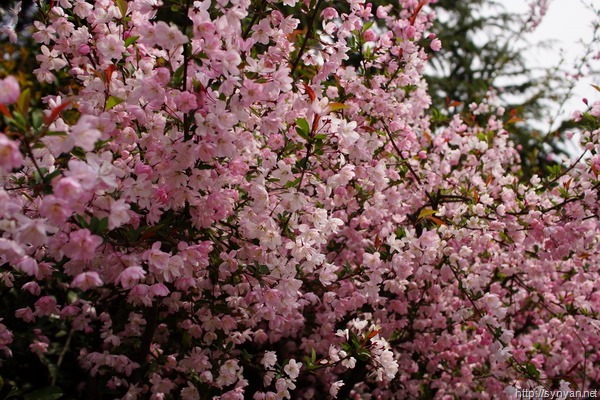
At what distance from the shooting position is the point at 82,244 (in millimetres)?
1218

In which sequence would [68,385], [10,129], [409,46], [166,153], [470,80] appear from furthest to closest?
1. [470,80]
2. [68,385]
3. [409,46]
4. [166,153]
5. [10,129]

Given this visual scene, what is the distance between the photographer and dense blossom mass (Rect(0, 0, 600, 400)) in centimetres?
142

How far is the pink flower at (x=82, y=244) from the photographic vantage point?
121cm

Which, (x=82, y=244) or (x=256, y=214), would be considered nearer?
(x=82, y=244)

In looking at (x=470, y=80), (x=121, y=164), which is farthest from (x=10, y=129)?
(x=470, y=80)

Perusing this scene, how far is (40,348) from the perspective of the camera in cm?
226

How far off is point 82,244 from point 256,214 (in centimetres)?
68

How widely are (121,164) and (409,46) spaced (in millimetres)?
1307

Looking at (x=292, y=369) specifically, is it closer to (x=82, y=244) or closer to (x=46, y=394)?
(x=46, y=394)

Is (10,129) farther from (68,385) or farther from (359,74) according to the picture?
(68,385)

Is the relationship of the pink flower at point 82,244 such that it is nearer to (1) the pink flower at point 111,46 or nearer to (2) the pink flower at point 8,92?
(2) the pink flower at point 8,92

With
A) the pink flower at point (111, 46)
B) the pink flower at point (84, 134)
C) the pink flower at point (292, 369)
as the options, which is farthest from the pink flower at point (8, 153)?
the pink flower at point (292, 369)

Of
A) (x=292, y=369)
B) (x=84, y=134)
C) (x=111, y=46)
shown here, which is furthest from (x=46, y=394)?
(x=111, y=46)

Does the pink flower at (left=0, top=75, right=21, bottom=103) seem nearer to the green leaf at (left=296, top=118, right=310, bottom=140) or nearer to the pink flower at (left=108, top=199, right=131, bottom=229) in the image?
the pink flower at (left=108, top=199, right=131, bottom=229)
